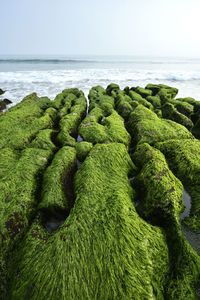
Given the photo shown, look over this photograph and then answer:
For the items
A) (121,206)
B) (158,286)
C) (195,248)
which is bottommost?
(195,248)

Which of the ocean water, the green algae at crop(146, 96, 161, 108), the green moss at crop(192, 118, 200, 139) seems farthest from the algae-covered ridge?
the ocean water

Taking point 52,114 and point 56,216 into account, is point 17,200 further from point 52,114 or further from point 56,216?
point 52,114

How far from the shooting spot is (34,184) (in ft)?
9.04

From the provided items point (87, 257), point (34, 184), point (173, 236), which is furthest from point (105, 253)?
point (34, 184)

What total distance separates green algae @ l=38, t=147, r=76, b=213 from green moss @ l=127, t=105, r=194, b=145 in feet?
6.91

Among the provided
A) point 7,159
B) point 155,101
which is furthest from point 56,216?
point 155,101

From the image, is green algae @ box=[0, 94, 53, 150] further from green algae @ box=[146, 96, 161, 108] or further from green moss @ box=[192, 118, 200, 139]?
green moss @ box=[192, 118, 200, 139]

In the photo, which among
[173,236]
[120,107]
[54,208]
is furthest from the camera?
[120,107]

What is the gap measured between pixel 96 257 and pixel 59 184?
134 centimetres

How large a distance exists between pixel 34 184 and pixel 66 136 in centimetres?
173

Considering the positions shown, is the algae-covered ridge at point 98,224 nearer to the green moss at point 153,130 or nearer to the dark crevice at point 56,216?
the dark crevice at point 56,216

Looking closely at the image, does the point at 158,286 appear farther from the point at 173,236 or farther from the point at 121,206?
the point at 121,206

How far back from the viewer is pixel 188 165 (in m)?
3.01

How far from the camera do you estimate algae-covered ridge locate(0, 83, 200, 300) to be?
164 centimetres
